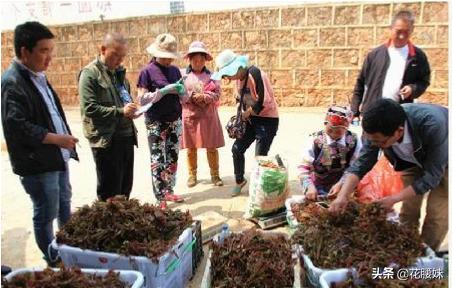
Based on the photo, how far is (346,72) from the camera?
9898mm

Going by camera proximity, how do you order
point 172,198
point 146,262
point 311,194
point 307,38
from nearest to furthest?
point 146,262 < point 311,194 < point 172,198 < point 307,38

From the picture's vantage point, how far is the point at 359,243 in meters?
2.42

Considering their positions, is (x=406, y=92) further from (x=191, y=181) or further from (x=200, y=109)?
(x=191, y=181)

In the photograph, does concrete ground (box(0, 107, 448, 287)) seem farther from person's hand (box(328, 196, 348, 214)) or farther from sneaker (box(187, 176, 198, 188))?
person's hand (box(328, 196, 348, 214))

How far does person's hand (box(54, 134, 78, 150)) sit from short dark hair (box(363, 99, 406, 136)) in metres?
1.91

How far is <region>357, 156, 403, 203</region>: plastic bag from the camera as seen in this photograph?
333 cm

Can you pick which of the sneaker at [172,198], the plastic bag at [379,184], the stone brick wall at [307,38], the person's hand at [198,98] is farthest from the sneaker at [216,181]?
the stone brick wall at [307,38]

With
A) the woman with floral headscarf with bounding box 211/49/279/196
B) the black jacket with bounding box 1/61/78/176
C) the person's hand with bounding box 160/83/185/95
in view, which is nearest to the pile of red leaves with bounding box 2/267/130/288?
the black jacket with bounding box 1/61/78/176

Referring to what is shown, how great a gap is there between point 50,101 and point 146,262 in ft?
4.46

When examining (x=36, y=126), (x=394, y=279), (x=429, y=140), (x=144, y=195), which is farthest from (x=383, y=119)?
(x=144, y=195)

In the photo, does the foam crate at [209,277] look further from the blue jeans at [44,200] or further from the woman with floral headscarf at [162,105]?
the woman with floral headscarf at [162,105]

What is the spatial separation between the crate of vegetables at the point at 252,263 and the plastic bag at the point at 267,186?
98cm

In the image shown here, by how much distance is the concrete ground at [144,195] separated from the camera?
3.84 meters

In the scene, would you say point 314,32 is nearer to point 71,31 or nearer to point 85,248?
point 71,31
